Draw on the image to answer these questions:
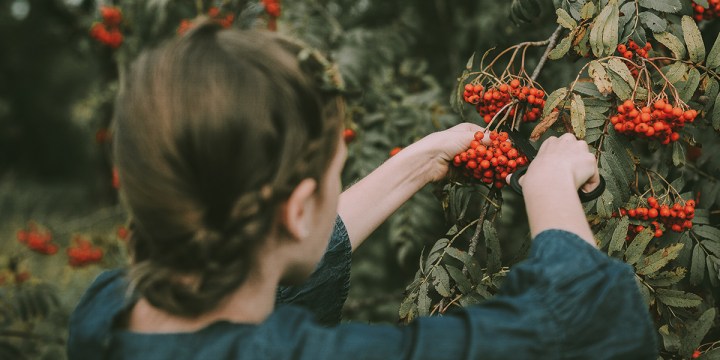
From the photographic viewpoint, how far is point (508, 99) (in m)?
1.46

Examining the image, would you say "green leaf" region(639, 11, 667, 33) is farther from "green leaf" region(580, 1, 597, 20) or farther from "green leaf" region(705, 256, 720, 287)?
"green leaf" region(705, 256, 720, 287)

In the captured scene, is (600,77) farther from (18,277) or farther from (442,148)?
(18,277)

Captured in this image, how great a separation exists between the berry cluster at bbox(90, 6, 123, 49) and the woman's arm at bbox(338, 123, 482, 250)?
107 inches

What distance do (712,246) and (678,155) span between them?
0.25m

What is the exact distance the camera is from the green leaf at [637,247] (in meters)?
1.37

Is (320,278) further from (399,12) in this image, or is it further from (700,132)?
(399,12)

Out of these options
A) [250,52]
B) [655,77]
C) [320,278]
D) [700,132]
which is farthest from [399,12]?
[250,52]

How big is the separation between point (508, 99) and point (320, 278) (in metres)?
0.61

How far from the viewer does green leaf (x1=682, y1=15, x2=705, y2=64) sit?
1.44 metres

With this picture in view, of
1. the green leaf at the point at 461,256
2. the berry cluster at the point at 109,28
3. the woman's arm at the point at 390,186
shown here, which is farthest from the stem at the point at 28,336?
the green leaf at the point at 461,256

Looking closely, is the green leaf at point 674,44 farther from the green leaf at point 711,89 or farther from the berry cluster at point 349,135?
the berry cluster at point 349,135

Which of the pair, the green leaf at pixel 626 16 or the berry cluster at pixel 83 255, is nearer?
the green leaf at pixel 626 16

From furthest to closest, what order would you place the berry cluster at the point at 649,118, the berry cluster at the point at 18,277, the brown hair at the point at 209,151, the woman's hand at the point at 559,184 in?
the berry cluster at the point at 18,277 < the berry cluster at the point at 649,118 < the woman's hand at the point at 559,184 < the brown hair at the point at 209,151

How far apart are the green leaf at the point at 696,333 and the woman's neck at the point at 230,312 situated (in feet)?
3.06
